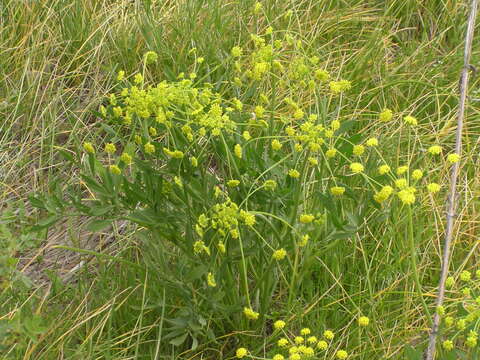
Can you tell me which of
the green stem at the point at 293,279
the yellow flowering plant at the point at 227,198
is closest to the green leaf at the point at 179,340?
the yellow flowering plant at the point at 227,198

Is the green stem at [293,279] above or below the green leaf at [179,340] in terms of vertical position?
above

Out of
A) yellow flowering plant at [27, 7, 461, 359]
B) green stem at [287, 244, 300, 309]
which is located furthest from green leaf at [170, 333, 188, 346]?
green stem at [287, 244, 300, 309]

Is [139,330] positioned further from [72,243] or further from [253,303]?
[72,243]

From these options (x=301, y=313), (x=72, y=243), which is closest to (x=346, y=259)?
(x=301, y=313)

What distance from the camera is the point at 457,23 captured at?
3090 mm

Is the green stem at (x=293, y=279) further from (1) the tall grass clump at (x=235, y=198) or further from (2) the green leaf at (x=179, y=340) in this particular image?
(2) the green leaf at (x=179, y=340)

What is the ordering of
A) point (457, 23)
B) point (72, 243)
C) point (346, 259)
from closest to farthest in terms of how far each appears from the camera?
point (346, 259)
point (72, 243)
point (457, 23)

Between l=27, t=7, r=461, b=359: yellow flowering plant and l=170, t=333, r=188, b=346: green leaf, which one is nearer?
l=27, t=7, r=461, b=359: yellow flowering plant

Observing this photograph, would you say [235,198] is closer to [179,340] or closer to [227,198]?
[227,198]

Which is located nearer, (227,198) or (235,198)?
(227,198)

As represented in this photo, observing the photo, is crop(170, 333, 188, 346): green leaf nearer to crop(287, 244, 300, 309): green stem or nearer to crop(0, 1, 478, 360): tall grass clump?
crop(0, 1, 478, 360): tall grass clump

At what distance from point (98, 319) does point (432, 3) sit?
75.6 inches

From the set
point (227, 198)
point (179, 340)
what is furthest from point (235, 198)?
point (179, 340)

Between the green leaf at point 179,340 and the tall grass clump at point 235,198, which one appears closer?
the tall grass clump at point 235,198
